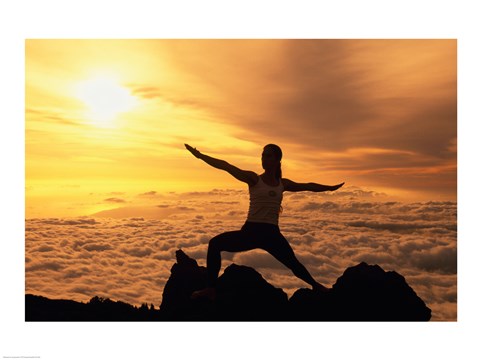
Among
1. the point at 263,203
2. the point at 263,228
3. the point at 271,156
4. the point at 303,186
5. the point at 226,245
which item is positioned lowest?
the point at 226,245

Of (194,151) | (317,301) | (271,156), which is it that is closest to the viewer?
(194,151)

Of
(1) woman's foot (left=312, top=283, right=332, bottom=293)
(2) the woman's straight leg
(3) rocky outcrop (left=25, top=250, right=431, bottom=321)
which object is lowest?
(3) rocky outcrop (left=25, top=250, right=431, bottom=321)

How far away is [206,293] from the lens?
363 inches

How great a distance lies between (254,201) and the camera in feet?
29.6

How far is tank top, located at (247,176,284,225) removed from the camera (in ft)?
29.4

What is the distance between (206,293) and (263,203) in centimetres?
167

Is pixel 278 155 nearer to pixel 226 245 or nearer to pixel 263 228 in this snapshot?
pixel 263 228

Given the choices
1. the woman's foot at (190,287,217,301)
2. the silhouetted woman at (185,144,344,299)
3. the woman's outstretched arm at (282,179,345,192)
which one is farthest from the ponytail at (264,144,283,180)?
the woman's foot at (190,287,217,301)

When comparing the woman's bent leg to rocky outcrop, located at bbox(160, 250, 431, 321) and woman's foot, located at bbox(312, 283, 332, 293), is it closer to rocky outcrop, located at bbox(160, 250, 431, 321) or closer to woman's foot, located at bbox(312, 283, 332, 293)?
rocky outcrop, located at bbox(160, 250, 431, 321)

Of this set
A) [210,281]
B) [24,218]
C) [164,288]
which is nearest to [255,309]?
[210,281]

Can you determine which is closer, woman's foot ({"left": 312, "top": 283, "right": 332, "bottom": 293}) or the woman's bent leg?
the woman's bent leg

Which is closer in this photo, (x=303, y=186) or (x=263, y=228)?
(x=263, y=228)

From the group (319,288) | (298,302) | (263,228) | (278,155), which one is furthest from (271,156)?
(298,302)

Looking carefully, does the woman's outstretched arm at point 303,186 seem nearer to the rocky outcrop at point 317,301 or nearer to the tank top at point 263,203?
the tank top at point 263,203
